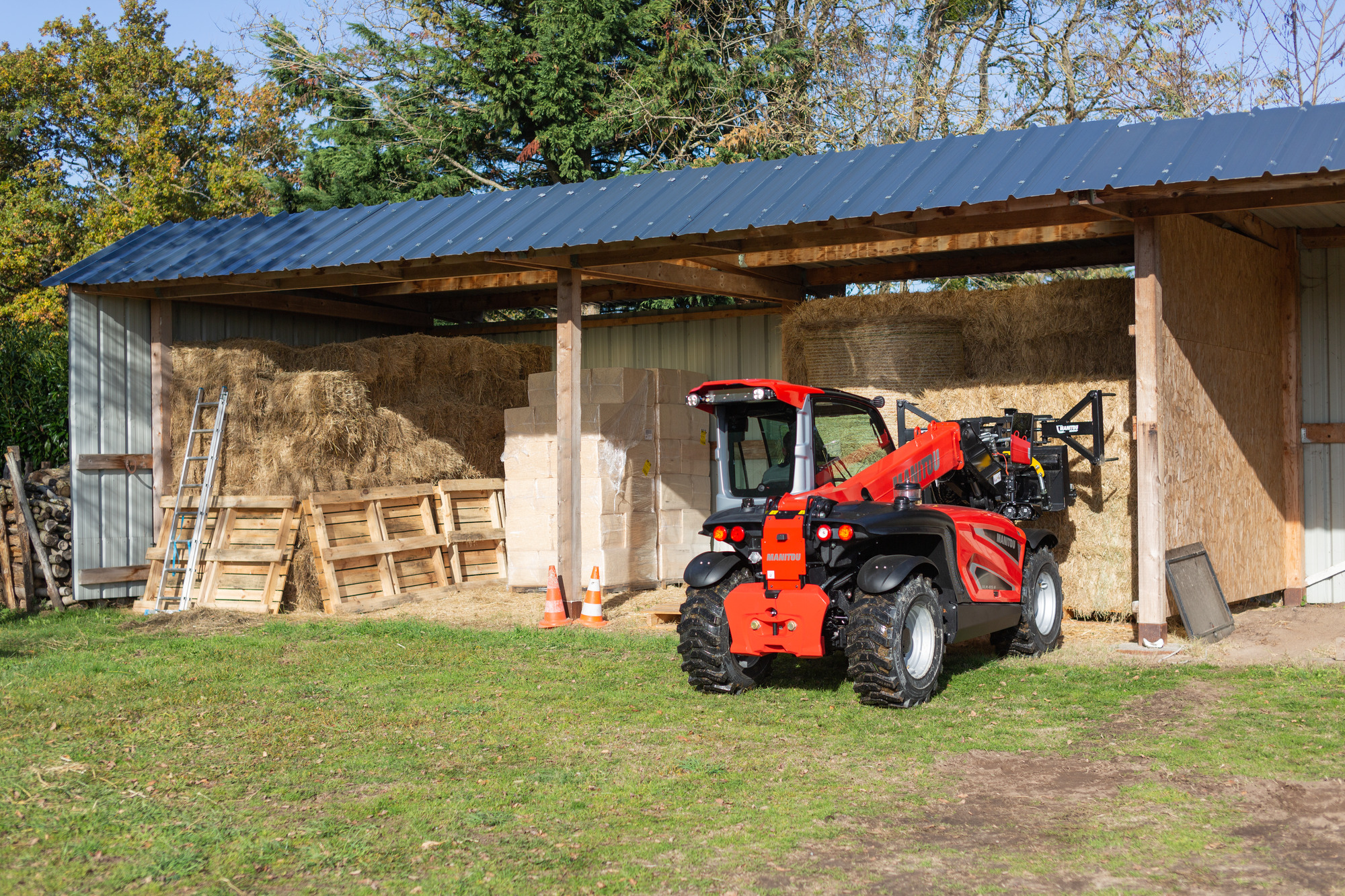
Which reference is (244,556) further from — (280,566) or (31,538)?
(31,538)

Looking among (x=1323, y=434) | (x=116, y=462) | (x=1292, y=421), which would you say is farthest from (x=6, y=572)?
(x=1323, y=434)

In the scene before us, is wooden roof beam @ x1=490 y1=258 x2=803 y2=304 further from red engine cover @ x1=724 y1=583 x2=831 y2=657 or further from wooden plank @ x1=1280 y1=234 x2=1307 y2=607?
wooden plank @ x1=1280 y1=234 x2=1307 y2=607

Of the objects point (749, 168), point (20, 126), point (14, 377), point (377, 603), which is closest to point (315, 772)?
point (377, 603)

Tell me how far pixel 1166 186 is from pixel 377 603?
8.45 m

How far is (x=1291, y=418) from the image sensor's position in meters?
11.5

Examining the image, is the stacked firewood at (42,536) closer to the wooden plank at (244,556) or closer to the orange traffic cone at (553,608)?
the wooden plank at (244,556)

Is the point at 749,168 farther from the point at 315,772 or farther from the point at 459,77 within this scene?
the point at 459,77

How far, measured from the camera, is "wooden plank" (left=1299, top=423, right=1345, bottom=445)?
1137 cm

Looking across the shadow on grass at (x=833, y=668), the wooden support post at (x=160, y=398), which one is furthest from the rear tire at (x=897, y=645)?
the wooden support post at (x=160, y=398)

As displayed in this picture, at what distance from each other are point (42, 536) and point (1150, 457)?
1097 cm

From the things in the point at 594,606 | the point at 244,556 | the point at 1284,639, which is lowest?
the point at 1284,639

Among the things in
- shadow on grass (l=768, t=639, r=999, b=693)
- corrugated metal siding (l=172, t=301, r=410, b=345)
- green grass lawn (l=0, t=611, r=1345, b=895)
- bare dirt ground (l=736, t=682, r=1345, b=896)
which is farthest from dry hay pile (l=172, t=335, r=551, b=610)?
bare dirt ground (l=736, t=682, r=1345, b=896)

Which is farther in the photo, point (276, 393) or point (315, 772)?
point (276, 393)

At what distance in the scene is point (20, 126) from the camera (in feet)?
89.0
